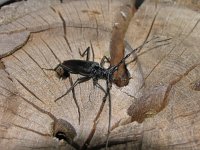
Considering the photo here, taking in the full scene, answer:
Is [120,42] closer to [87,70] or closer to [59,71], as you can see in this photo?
[87,70]

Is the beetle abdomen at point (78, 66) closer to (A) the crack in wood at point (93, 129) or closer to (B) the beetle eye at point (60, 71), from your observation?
(B) the beetle eye at point (60, 71)

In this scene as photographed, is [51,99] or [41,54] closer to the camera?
[51,99]

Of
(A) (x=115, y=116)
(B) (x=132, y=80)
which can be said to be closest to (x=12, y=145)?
(A) (x=115, y=116)

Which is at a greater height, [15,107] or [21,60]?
[21,60]

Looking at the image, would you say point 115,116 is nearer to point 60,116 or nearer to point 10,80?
point 60,116

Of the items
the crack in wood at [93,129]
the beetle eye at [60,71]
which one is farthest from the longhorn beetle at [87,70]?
the crack in wood at [93,129]

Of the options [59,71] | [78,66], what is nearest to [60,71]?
[59,71]

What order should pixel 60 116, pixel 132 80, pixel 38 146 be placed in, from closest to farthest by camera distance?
pixel 38 146 → pixel 60 116 → pixel 132 80

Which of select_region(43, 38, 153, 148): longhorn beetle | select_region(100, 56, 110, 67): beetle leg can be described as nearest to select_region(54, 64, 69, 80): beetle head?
select_region(43, 38, 153, 148): longhorn beetle
